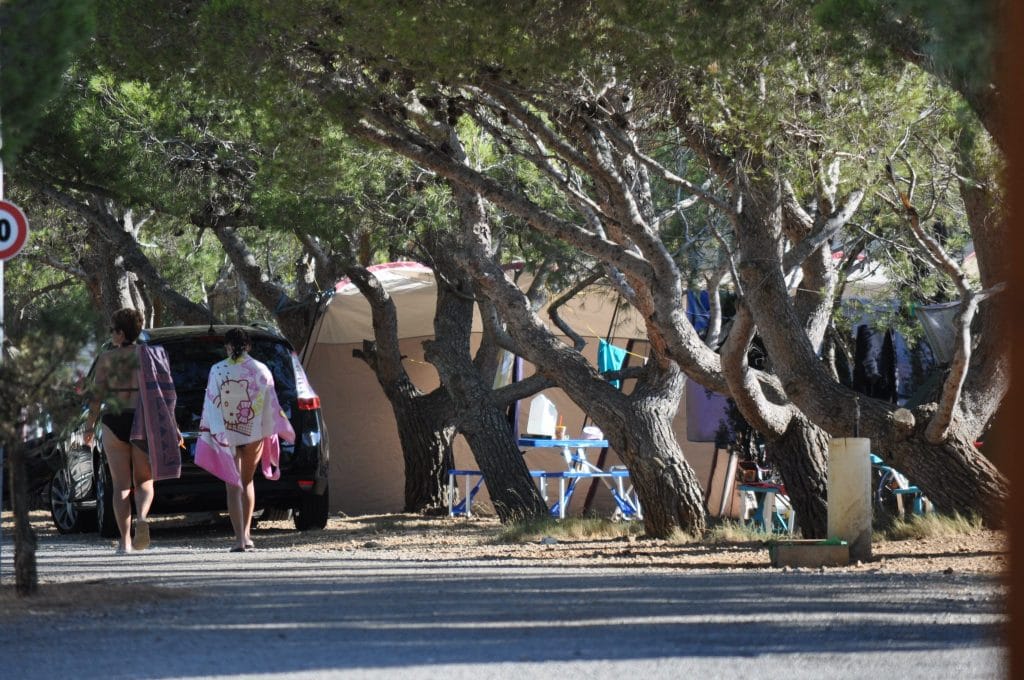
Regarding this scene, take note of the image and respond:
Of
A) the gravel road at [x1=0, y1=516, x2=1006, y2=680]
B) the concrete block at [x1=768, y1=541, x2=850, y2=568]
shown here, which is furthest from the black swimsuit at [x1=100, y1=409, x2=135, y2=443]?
the concrete block at [x1=768, y1=541, x2=850, y2=568]

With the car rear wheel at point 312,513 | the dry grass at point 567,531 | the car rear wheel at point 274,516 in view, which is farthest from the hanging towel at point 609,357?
the car rear wheel at point 312,513

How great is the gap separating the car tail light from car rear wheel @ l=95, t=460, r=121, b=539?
1841 mm

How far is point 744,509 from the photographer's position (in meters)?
15.0

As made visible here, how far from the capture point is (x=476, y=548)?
1147 centimetres

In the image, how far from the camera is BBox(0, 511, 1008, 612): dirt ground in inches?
303

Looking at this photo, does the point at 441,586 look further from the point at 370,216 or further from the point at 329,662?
the point at 370,216

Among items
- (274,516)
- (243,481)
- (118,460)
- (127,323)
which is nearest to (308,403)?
(243,481)

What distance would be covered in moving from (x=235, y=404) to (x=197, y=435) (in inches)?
73.8

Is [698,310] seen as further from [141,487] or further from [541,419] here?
[141,487]

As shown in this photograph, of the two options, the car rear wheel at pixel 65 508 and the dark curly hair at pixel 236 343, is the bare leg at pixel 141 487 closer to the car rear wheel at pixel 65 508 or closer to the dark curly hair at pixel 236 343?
the dark curly hair at pixel 236 343

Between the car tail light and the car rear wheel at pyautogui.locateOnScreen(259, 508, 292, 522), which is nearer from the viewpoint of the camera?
the car tail light

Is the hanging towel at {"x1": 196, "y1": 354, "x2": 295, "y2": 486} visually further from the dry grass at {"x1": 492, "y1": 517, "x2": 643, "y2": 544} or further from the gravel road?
the dry grass at {"x1": 492, "y1": 517, "x2": 643, "y2": 544}

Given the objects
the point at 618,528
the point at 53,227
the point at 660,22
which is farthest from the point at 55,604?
the point at 53,227

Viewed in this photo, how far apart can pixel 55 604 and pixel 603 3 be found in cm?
539
